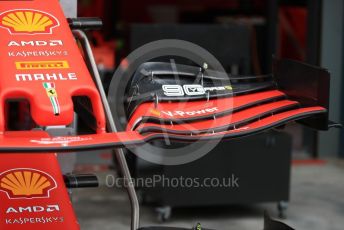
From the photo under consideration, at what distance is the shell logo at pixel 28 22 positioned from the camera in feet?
10.9

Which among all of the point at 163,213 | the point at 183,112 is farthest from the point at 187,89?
the point at 163,213

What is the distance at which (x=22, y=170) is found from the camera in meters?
3.35

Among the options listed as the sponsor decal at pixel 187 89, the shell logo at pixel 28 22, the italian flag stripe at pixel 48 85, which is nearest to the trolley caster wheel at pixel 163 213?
the sponsor decal at pixel 187 89

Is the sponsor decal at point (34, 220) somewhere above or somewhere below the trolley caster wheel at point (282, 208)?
above

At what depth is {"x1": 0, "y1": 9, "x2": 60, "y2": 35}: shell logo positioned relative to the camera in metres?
3.33

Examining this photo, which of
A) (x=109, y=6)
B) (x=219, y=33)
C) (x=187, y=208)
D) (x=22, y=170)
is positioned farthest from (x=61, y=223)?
(x=109, y=6)

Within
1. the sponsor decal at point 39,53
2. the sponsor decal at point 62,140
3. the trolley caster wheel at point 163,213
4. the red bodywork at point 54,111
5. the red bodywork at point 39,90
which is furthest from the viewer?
the trolley caster wheel at point 163,213

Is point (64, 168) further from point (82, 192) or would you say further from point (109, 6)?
point (109, 6)

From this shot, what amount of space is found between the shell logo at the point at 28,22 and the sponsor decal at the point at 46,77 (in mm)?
230

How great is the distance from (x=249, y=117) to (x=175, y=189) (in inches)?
80.9

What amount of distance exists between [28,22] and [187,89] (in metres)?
0.69

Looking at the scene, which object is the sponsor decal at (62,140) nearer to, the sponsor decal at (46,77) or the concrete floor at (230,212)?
the sponsor decal at (46,77)

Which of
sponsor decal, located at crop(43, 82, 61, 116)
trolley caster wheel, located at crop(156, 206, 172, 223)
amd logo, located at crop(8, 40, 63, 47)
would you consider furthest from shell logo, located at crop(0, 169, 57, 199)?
trolley caster wheel, located at crop(156, 206, 172, 223)

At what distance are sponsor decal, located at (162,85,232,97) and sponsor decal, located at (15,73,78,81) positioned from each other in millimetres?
375
